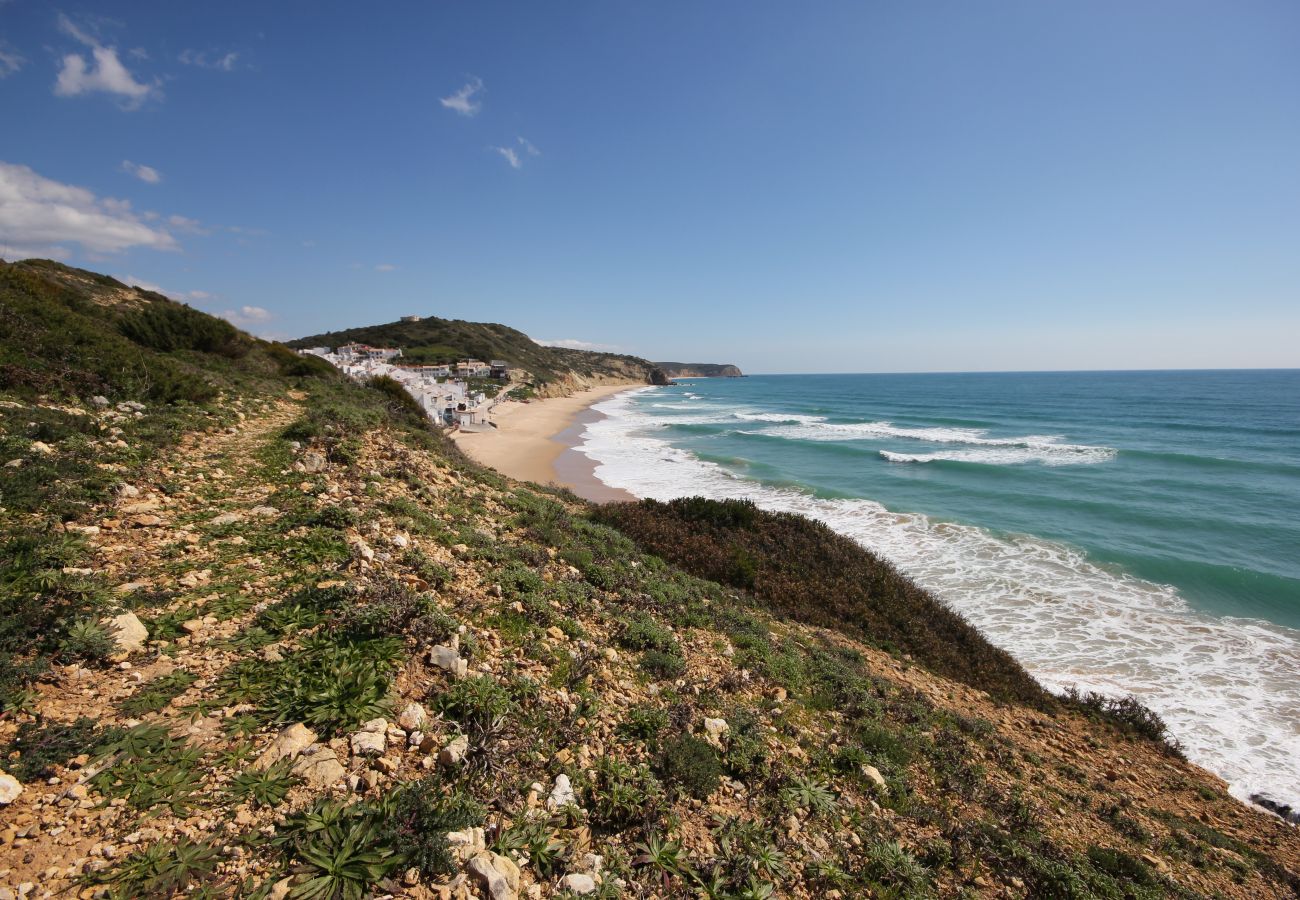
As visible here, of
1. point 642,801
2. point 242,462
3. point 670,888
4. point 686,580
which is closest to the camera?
point 670,888

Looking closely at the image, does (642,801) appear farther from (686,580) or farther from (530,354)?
(530,354)

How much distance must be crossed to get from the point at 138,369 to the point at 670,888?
13.4m

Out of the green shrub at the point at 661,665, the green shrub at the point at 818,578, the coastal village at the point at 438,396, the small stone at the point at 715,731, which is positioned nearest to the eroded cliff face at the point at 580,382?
the coastal village at the point at 438,396

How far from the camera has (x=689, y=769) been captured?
4355 millimetres

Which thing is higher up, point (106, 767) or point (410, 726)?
point (106, 767)

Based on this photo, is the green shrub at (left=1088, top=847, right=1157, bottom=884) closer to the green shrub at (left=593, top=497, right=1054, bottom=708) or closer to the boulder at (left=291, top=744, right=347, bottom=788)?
the green shrub at (left=593, top=497, right=1054, bottom=708)

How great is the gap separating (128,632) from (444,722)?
2.58 metres

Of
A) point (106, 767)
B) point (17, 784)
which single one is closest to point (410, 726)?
point (106, 767)

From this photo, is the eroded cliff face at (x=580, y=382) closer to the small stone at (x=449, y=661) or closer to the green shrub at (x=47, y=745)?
the small stone at (x=449, y=661)

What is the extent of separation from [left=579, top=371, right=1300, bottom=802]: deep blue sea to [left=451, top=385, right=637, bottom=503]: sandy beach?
1.52 m

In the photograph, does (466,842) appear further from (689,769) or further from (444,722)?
(689,769)

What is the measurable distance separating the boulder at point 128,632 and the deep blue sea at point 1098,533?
14.2m

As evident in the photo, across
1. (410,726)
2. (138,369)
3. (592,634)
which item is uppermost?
(138,369)

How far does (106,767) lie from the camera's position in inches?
118
